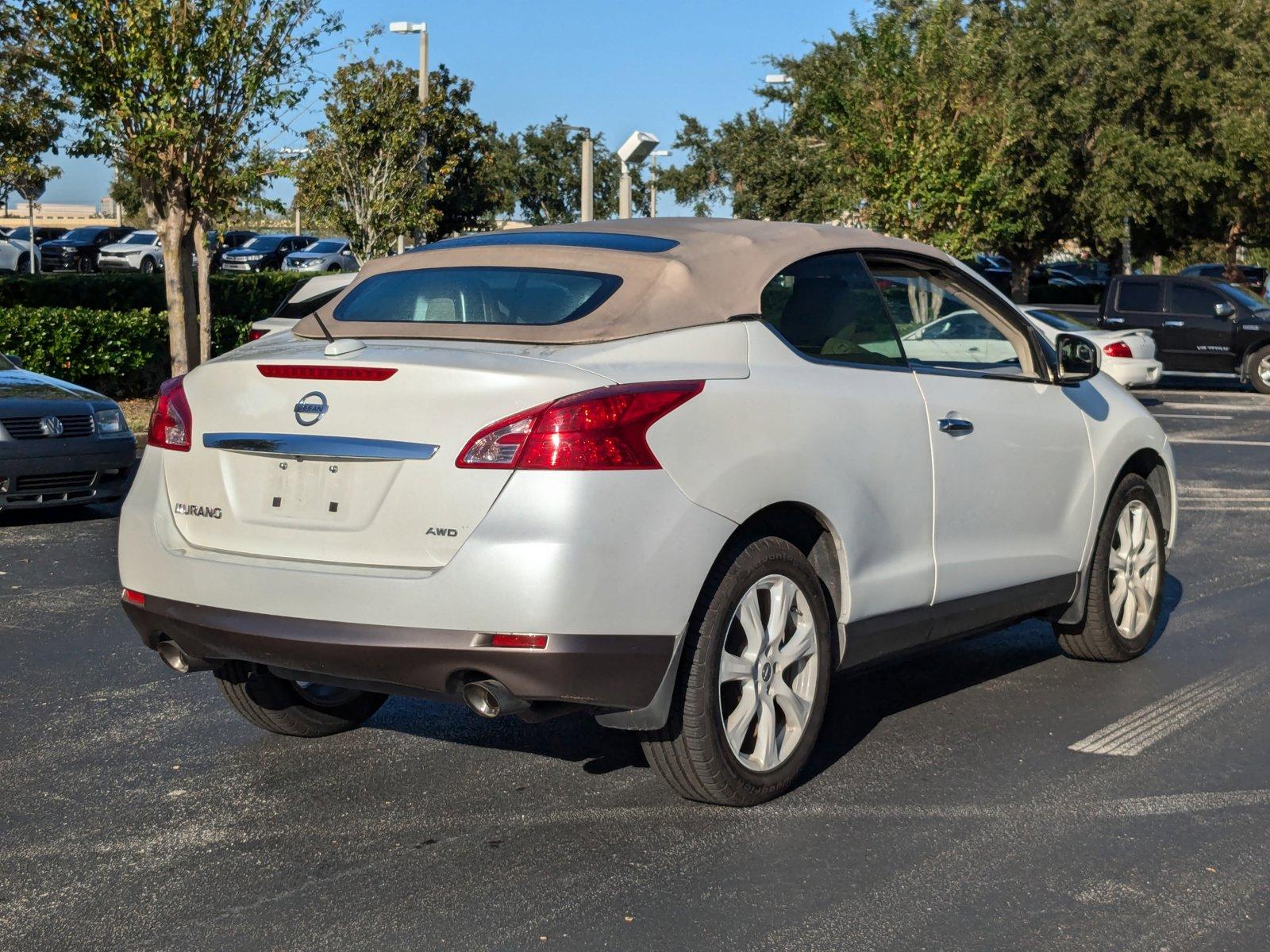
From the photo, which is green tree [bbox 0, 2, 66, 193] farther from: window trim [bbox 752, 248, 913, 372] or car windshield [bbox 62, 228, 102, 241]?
car windshield [bbox 62, 228, 102, 241]

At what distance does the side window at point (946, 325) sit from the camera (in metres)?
5.57

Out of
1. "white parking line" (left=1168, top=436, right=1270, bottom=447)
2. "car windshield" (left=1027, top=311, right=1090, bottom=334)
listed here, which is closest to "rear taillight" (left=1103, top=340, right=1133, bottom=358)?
"car windshield" (left=1027, top=311, right=1090, bottom=334)

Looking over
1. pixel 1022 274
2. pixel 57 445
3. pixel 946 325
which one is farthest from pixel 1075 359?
pixel 1022 274

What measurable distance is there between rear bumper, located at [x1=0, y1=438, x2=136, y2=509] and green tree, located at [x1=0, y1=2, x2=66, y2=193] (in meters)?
8.51

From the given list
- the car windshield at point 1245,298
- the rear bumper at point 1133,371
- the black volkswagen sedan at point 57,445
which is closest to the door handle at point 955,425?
the black volkswagen sedan at point 57,445

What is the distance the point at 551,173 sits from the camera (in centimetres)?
6494

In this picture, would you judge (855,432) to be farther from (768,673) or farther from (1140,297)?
(1140,297)

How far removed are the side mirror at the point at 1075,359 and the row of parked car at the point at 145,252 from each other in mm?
39521

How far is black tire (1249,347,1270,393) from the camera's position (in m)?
25.9

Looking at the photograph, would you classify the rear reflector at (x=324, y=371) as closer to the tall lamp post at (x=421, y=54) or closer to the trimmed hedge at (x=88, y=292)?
the trimmed hedge at (x=88, y=292)

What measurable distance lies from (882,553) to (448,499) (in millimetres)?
1572

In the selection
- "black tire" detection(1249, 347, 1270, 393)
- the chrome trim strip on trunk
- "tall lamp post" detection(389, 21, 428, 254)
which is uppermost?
"tall lamp post" detection(389, 21, 428, 254)

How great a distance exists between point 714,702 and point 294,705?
164 cm

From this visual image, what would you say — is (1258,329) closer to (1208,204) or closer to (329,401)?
(1208,204)
